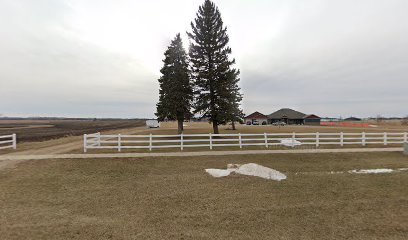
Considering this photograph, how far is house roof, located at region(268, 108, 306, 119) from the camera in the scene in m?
86.1

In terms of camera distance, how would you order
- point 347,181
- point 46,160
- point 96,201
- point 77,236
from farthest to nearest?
point 46,160 → point 347,181 → point 96,201 → point 77,236

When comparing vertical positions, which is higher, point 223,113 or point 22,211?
point 223,113

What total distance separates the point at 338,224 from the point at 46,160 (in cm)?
1515

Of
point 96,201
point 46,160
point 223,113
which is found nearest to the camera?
point 96,201

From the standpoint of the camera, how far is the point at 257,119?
89.9 m

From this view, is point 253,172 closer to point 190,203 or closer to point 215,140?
point 190,203

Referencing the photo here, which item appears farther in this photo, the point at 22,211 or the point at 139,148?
the point at 139,148

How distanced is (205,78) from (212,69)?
1.28 m

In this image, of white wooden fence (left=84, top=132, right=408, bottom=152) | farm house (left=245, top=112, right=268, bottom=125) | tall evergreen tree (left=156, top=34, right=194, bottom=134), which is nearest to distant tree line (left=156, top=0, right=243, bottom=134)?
tall evergreen tree (left=156, top=34, right=194, bottom=134)

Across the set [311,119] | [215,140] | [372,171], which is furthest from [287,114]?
[372,171]

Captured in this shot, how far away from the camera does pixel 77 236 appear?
22.4ft

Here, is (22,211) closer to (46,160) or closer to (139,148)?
(46,160)

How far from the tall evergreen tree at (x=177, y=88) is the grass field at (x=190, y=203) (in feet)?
58.0

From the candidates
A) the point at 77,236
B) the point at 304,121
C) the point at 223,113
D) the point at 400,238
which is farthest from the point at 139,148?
the point at 304,121
